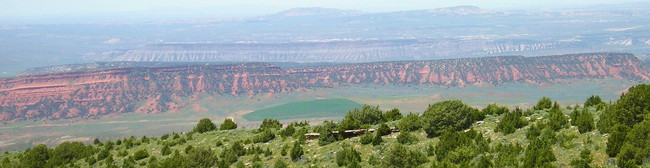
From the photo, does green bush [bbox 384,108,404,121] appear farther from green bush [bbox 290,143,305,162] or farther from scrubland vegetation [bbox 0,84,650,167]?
green bush [bbox 290,143,305,162]

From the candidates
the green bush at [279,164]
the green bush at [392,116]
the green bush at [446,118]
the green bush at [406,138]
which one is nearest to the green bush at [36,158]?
the green bush at [279,164]

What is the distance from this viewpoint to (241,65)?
495 ft

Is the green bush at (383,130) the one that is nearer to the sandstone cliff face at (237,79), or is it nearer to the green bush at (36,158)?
the green bush at (36,158)

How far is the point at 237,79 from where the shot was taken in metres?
145

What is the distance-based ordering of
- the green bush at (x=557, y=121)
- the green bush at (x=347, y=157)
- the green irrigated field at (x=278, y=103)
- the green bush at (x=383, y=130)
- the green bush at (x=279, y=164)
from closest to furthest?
the green bush at (x=557, y=121), the green bush at (x=347, y=157), the green bush at (x=279, y=164), the green bush at (x=383, y=130), the green irrigated field at (x=278, y=103)

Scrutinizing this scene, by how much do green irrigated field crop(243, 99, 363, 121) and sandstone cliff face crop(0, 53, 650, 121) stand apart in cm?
1309

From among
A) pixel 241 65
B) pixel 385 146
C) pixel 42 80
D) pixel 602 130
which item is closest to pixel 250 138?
pixel 385 146

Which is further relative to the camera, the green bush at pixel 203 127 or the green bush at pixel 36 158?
the green bush at pixel 203 127

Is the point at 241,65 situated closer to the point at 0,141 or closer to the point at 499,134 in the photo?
the point at 0,141

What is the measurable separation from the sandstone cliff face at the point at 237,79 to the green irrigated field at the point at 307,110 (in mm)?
13095

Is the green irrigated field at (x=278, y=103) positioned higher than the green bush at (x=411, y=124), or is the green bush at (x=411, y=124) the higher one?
the green bush at (x=411, y=124)

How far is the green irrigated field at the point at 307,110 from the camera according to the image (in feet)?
389

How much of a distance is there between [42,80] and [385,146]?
11666 cm

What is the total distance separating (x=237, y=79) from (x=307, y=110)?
26177 mm
